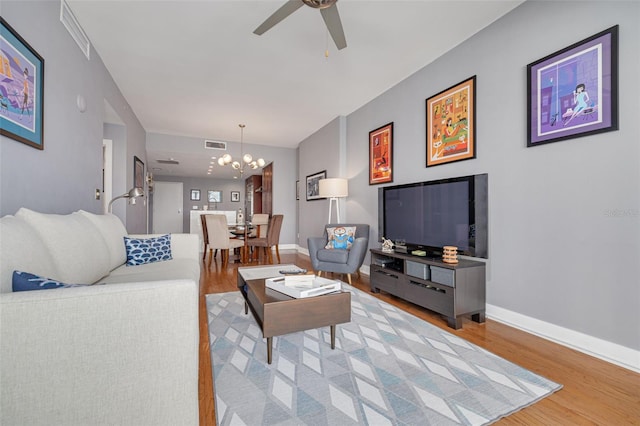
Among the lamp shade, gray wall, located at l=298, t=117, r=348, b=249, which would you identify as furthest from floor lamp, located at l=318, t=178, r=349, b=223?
gray wall, located at l=298, t=117, r=348, b=249

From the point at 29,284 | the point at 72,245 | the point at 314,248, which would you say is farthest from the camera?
the point at 314,248

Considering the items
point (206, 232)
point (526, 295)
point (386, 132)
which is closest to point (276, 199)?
point (206, 232)

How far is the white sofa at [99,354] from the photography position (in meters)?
0.79

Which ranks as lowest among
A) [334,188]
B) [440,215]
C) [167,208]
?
[440,215]

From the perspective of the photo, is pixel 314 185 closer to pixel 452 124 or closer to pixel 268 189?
pixel 268 189

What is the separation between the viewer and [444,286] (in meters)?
2.36

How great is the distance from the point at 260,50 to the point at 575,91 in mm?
2772

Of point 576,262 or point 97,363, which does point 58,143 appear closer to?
point 97,363

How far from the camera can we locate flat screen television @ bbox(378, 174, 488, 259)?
2482mm

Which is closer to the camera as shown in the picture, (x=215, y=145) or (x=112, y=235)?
(x=112, y=235)

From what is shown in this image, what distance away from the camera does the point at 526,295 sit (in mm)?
2252

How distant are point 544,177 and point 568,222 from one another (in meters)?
0.38

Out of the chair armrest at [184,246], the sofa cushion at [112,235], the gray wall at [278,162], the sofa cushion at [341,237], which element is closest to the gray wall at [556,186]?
the sofa cushion at [341,237]

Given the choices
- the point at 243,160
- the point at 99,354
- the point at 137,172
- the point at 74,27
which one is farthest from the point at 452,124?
the point at 137,172
